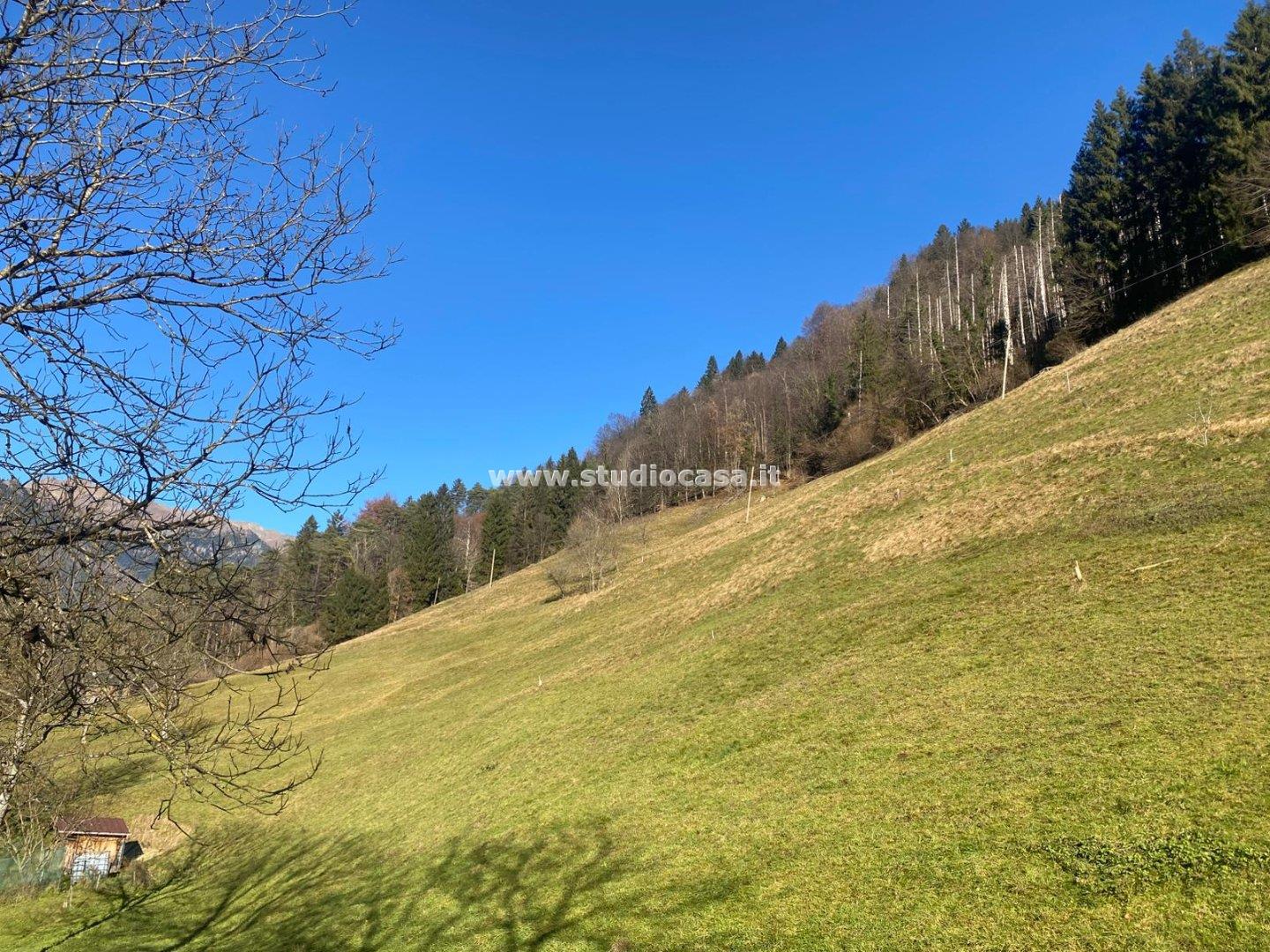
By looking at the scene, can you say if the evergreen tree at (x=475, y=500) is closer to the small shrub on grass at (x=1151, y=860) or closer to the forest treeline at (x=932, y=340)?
the forest treeline at (x=932, y=340)

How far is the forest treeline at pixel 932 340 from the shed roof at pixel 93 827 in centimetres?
792

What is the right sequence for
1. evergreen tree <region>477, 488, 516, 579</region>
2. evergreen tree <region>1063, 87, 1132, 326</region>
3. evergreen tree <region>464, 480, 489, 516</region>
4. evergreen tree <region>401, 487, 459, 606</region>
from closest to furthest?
1. evergreen tree <region>1063, 87, 1132, 326</region>
2. evergreen tree <region>401, 487, 459, 606</region>
3. evergreen tree <region>477, 488, 516, 579</region>
4. evergreen tree <region>464, 480, 489, 516</region>

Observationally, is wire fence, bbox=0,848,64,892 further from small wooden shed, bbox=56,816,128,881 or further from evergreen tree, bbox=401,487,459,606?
evergreen tree, bbox=401,487,459,606

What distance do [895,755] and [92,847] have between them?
2308cm

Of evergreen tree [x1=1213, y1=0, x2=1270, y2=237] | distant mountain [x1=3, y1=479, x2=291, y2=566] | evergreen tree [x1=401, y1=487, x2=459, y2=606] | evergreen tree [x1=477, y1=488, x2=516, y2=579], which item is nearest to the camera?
distant mountain [x1=3, y1=479, x2=291, y2=566]

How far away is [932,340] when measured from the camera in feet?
216

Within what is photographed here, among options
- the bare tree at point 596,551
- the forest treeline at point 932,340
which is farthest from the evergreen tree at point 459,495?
the bare tree at point 596,551

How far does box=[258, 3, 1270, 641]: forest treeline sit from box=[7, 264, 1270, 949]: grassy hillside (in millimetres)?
6671

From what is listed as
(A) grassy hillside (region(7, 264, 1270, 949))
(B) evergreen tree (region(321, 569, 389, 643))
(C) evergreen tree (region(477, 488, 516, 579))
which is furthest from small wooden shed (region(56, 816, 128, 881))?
(C) evergreen tree (region(477, 488, 516, 579))

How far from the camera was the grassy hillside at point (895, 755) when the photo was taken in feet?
22.5

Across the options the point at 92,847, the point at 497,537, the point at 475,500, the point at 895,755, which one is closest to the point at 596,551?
the point at 92,847

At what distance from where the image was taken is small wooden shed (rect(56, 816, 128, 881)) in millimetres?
17266

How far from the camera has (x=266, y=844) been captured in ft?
59.9

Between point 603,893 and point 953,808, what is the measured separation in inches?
215
